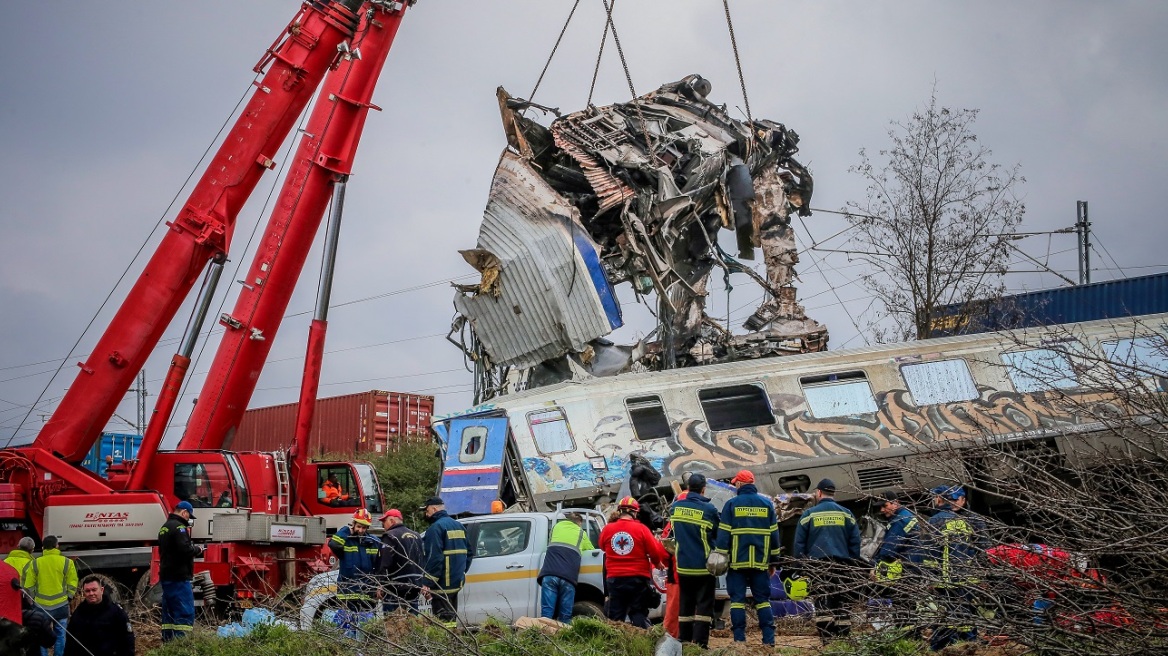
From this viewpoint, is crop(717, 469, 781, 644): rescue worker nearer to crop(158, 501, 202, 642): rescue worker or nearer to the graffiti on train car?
crop(158, 501, 202, 642): rescue worker

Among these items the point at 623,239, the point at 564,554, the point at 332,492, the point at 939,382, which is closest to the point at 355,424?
the point at 623,239

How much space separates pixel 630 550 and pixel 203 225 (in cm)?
828

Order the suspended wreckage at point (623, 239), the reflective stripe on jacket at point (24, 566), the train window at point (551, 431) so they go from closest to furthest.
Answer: the reflective stripe on jacket at point (24, 566)
the train window at point (551, 431)
the suspended wreckage at point (623, 239)

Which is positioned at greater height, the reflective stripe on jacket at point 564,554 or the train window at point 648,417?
the train window at point 648,417

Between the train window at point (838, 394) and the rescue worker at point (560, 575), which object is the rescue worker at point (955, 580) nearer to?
the rescue worker at point (560, 575)

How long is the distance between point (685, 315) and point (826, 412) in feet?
21.0

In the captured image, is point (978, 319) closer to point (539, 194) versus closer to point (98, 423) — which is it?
point (539, 194)

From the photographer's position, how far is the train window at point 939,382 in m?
16.6

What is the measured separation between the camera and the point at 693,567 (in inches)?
392

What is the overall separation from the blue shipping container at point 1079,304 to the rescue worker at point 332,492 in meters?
14.5

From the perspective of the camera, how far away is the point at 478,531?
11914 mm

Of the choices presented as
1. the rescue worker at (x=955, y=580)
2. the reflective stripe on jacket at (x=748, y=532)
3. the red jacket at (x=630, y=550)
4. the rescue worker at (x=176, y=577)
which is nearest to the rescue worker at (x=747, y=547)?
the reflective stripe on jacket at (x=748, y=532)

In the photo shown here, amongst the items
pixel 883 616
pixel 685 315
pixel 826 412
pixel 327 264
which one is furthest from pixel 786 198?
pixel 883 616

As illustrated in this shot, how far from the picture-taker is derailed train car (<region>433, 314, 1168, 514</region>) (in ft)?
52.4
